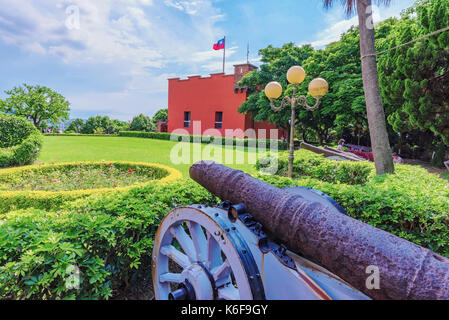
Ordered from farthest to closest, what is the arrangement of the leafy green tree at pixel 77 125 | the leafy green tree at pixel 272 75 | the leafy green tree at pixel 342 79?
the leafy green tree at pixel 77 125, the leafy green tree at pixel 272 75, the leafy green tree at pixel 342 79

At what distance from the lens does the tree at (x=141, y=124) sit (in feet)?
140

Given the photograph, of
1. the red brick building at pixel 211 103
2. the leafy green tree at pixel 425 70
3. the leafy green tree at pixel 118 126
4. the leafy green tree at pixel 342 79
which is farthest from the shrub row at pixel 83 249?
the leafy green tree at pixel 118 126

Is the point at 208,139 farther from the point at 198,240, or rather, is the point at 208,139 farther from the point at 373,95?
the point at 198,240

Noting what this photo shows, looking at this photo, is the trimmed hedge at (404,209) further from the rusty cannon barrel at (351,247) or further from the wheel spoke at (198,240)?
the wheel spoke at (198,240)

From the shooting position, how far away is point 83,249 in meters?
1.66

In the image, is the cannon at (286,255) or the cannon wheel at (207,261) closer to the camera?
the cannon at (286,255)

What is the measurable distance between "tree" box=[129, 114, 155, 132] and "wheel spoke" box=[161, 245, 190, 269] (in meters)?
42.8

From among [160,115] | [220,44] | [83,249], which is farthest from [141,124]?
[83,249]

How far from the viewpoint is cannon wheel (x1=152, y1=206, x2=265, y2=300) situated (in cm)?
125

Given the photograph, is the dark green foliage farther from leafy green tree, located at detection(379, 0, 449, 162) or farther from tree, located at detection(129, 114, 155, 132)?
leafy green tree, located at detection(379, 0, 449, 162)

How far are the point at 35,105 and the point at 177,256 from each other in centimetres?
3490

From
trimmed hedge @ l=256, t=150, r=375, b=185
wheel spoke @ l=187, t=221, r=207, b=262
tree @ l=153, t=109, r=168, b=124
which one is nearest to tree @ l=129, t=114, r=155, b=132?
tree @ l=153, t=109, r=168, b=124

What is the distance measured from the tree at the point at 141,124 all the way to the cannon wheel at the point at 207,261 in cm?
4278
